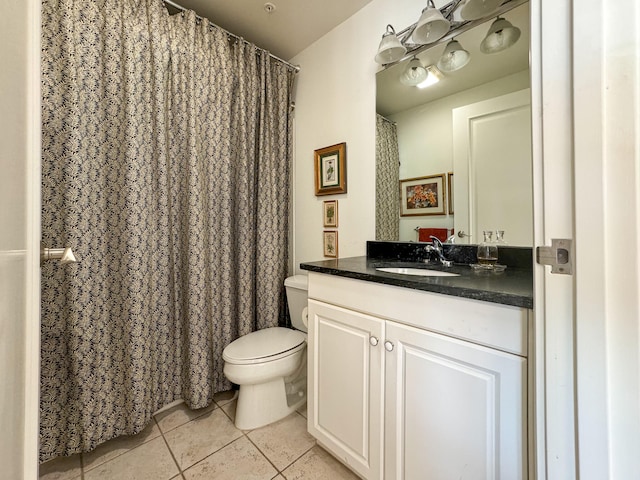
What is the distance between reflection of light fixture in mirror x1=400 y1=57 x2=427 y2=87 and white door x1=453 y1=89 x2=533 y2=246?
0.27 m

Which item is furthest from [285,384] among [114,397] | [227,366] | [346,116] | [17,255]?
[346,116]

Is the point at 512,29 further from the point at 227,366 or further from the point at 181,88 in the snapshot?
the point at 227,366

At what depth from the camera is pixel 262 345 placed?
4.69 ft

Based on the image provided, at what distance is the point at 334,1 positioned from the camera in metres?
1.54

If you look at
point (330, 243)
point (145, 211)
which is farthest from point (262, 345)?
point (145, 211)

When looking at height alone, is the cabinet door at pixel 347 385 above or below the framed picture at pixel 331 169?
below

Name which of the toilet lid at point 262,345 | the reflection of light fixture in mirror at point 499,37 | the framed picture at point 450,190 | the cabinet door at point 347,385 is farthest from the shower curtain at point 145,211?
the reflection of light fixture in mirror at point 499,37

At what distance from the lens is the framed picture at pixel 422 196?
136cm

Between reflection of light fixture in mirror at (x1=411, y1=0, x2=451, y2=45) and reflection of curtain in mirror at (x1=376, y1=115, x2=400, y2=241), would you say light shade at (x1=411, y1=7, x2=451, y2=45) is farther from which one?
reflection of curtain in mirror at (x1=376, y1=115, x2=400, y2=241)

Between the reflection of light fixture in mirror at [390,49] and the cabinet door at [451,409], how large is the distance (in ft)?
4.45

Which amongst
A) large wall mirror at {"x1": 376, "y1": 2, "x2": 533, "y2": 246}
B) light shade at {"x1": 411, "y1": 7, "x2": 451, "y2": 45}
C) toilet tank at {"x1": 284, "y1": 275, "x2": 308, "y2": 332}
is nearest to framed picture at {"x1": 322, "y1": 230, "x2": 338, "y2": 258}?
toilet tank at {"x1": 284, "y1": 275, "x2": 308, "y2": 332}

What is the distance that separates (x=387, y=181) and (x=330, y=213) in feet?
1.46

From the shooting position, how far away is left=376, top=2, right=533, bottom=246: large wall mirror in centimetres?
110

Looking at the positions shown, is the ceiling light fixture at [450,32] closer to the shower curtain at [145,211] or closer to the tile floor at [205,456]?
the shower curtain at [145,211]
